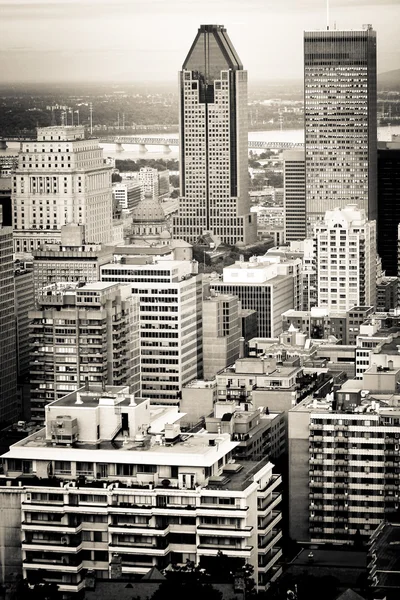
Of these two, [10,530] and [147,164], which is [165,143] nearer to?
[147,164]

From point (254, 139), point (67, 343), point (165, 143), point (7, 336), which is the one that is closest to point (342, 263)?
point (7, 336)

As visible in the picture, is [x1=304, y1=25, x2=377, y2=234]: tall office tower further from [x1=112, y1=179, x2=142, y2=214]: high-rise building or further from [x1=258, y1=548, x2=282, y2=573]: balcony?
[x1=258, y1=548, x2=282, y2=573]: balcony

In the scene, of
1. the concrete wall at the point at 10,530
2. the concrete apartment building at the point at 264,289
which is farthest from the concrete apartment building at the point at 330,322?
the concrete wall at the point at 10,530

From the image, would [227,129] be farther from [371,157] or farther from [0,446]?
[0,446]

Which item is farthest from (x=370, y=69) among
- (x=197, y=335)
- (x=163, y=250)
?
(x=197, y=335)

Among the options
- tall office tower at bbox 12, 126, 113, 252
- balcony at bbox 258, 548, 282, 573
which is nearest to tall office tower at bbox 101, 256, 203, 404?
balcony at bbox 258, 548, 282, 573
